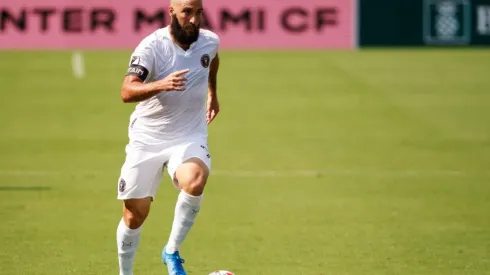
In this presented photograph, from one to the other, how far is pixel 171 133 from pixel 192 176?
1.56ft

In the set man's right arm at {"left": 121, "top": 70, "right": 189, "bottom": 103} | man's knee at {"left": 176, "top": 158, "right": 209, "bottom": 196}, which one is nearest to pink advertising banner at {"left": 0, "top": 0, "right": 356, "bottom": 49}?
man's knee at {"left": 176, "top": 158, "right": 209, "bottom": 196}

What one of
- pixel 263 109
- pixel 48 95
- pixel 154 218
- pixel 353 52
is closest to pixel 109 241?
pixel 154 218

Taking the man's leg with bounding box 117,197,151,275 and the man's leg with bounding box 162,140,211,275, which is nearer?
the man's leg with bounding box 162,140,211,275

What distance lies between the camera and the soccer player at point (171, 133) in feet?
30.4

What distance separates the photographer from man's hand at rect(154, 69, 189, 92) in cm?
863

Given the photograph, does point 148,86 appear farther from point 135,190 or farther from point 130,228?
point 130,228

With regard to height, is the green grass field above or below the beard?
below

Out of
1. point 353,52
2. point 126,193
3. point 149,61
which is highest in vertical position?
point 149,61

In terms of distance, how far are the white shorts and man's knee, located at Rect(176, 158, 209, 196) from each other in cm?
7

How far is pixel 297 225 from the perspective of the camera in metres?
12.8

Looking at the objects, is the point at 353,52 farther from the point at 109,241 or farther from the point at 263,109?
the point at 109,241

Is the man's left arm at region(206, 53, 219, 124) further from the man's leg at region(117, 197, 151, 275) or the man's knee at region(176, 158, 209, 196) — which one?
the man's leg at region(117, 197, 151, 275)

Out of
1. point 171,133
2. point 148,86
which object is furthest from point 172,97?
point 148,86

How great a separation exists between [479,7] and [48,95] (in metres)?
16.5
